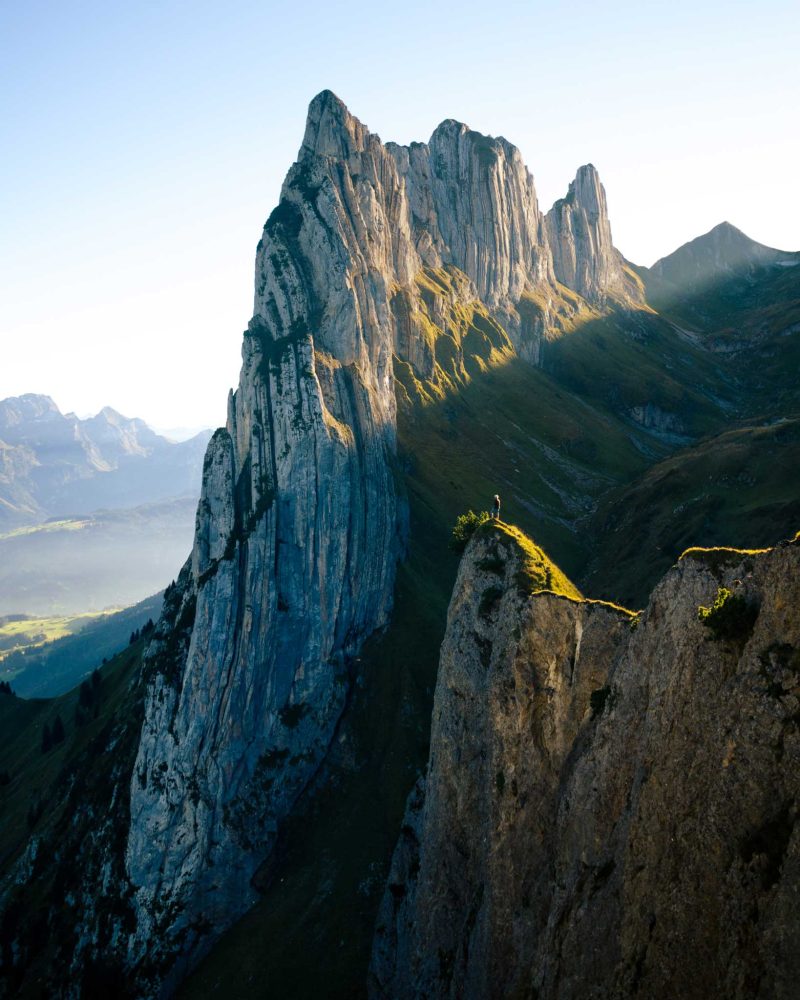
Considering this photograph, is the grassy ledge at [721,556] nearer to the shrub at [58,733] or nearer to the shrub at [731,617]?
the shrub at [731,617]

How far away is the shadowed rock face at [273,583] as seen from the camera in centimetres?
9869

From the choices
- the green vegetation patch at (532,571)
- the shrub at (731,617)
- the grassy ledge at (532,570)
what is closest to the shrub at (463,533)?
the grassy ledge at (532,570)

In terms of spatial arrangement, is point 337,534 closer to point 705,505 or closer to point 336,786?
point 336,786

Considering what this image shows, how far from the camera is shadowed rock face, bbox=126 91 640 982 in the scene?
324 ft

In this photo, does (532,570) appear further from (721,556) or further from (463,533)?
(721,556)

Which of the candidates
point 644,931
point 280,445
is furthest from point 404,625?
point 644,931

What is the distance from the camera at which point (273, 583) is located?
114m

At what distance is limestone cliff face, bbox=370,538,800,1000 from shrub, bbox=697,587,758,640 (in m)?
0.17

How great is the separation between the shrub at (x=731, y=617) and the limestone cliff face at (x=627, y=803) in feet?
0.55

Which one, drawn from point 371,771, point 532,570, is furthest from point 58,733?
point 532,570

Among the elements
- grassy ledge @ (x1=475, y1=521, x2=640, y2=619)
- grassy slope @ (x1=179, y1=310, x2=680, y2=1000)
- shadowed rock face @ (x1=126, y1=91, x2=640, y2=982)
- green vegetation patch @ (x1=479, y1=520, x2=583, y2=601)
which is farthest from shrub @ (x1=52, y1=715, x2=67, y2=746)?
green vegetation patch @ (x1=479, y1=520, x2=583, y2=601)

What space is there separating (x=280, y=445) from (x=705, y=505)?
7874 cm

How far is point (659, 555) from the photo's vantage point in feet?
415

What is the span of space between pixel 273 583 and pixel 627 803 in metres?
87.5
